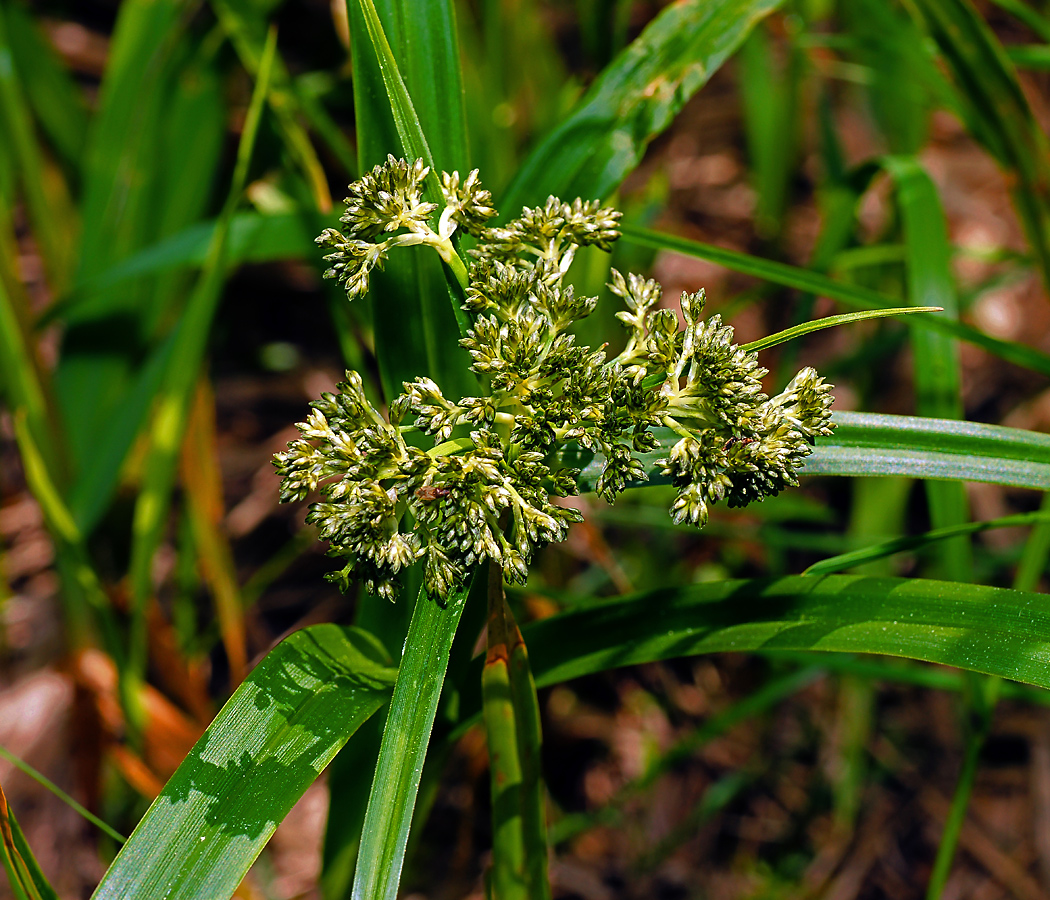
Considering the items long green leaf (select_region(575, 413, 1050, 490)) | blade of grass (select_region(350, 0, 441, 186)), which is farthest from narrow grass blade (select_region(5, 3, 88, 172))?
long green leaf (select_region(575, 413, 1050, 490))

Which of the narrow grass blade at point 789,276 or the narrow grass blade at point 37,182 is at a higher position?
the narrow grass blade at point 37,182

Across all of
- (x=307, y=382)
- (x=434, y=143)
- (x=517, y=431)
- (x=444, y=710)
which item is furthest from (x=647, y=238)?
(x=307, y=382)

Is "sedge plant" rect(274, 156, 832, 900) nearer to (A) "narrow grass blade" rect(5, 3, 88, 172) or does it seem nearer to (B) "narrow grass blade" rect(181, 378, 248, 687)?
(B) "narrow grass blade" rect(181, 378, 248, 687)

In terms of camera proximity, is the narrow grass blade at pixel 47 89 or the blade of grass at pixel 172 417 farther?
the narrow grass blade at pixel 47 89

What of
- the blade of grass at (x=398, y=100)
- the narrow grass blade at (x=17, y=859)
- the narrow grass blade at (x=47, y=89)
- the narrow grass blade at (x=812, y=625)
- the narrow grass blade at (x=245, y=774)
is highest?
the narrow grass blade at (x=47, y=89)

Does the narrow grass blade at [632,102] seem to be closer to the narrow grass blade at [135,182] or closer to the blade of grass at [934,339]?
the blade of grass at [934,339]

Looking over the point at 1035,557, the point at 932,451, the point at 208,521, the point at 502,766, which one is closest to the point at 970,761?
the point at 1035,557

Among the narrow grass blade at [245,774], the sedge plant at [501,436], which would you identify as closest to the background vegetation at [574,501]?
the narrow grass blade at [245,774]
